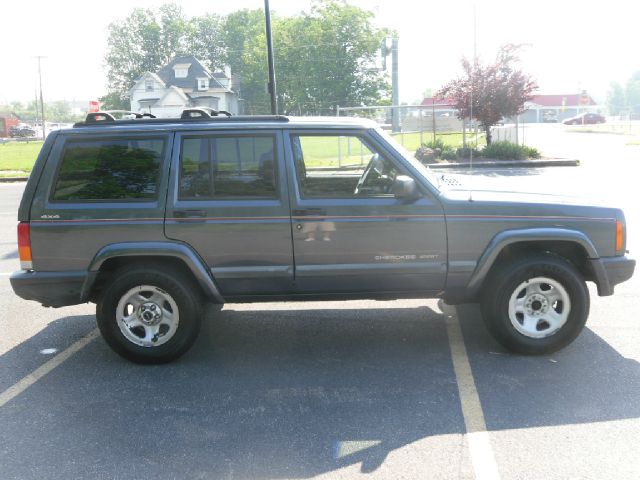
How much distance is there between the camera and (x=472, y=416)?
3.97 meters

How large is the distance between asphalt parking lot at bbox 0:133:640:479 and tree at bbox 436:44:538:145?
19152 millimetres

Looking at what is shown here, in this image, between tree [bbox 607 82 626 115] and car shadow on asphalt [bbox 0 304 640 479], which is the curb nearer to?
car shadow on asphalt [bbox 0 304 640 479]

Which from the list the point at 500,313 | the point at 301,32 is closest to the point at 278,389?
the point at 500,313

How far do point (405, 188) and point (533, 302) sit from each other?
4.51ft

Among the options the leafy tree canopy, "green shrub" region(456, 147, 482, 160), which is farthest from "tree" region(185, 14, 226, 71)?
"green shrub" region(456, 147, 482, 160)

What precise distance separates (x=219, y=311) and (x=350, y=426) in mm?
2811

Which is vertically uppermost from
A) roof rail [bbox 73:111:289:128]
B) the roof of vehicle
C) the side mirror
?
roof rail [bbox 73:111:289:128]

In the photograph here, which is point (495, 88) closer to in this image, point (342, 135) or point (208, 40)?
point (342, 135)

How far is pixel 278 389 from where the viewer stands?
4.47 meters

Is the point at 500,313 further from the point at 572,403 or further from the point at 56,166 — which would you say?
the point at 56,166

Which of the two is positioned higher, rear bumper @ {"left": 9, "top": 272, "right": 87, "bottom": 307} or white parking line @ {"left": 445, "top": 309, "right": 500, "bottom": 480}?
rear bumper @ {"left": 9, "top": 272, "right": 87, "bottom": 307}

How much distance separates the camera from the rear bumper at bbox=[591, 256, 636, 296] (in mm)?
4895

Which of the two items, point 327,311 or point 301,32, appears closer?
point 327,311

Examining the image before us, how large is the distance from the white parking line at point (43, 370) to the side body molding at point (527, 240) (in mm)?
3340
